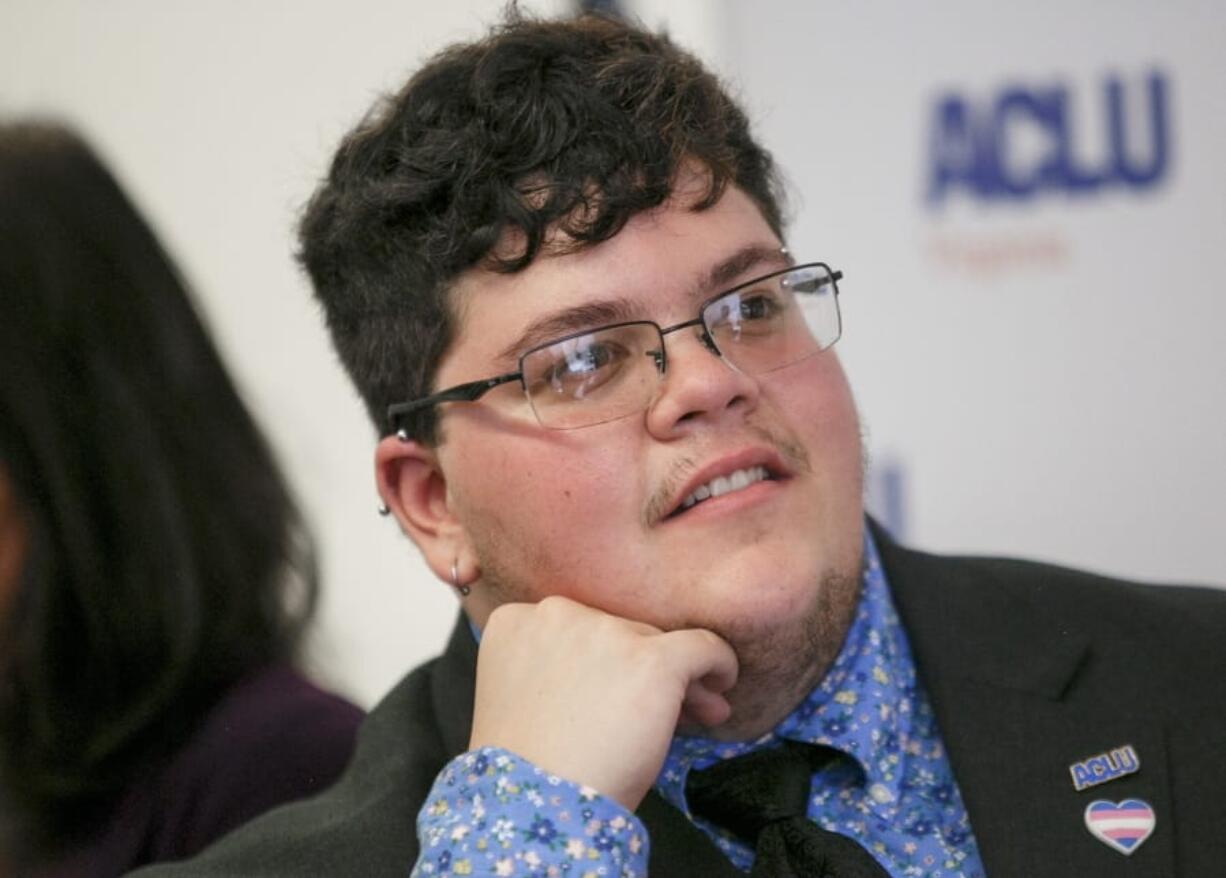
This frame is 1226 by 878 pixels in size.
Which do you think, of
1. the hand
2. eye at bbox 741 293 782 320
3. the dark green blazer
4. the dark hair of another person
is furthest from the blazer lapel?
the dark hair of another person

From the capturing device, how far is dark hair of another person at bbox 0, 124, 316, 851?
226 cm

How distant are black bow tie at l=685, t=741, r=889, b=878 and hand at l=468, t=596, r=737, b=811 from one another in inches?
2.8

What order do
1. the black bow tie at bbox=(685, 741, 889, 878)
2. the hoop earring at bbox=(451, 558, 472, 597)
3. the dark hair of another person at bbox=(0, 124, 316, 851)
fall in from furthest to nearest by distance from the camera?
the dark hair of another person at bbox=(0, 124, 316, 851) < the hoop earring at bbox=(451, 558, 472, 597) < the black bow tie at bbox=(685, 741, 889, 878)

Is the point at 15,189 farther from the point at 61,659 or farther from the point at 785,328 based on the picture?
the point at 785,328

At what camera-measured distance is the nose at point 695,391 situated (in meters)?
1.76

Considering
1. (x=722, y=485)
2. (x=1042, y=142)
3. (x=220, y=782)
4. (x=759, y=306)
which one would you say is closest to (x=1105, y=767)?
(x=722, y=485)

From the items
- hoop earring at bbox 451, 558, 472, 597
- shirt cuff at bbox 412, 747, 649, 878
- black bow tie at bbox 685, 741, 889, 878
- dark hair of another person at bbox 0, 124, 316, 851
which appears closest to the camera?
shirt cuff at bbox 412, 747, 649, 878

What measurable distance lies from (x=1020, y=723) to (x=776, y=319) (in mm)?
549

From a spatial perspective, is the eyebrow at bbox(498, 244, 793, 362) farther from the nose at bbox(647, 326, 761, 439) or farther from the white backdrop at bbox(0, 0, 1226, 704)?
the white backdrop at bbox(0, 0, 1226, 704)

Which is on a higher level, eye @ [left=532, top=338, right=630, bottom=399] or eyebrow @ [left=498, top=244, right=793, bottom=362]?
eyebrow @ [left=498, top=244, right=793, bottom=362]

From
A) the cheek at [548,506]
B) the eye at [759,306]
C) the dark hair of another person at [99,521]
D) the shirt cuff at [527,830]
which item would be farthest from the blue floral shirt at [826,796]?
the dark hair of another person at [99,521]

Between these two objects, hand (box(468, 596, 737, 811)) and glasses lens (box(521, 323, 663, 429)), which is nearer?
hand (box(468, 596, 737, 811))

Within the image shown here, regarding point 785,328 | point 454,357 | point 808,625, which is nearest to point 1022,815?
point 808,625

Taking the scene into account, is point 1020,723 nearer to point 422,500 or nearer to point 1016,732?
point 1016,732
